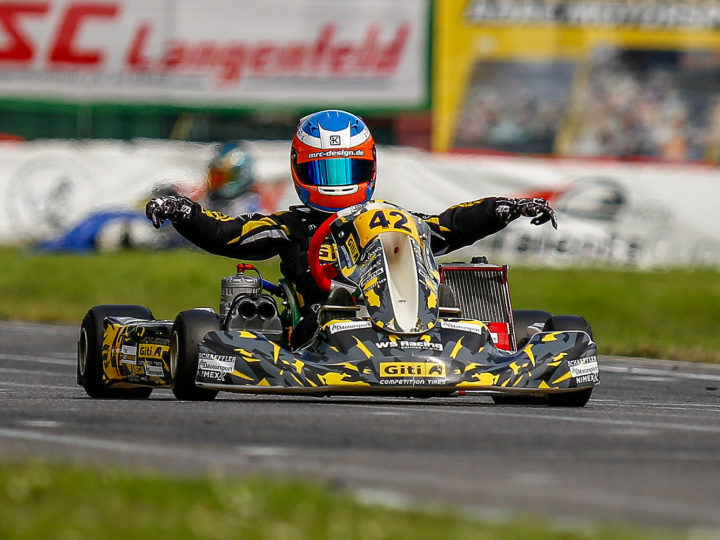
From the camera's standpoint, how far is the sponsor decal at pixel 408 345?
27.9ft

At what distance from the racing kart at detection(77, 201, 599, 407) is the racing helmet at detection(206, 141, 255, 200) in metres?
11.8

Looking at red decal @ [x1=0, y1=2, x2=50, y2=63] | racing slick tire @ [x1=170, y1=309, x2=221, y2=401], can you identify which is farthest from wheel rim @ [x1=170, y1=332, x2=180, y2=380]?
red decal @ [x1=0, y1=2, x2=50, y2=63]

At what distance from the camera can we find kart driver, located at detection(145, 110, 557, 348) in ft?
32.0

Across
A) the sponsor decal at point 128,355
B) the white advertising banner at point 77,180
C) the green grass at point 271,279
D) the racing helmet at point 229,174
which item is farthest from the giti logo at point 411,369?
the white advertising banner at point 77,180

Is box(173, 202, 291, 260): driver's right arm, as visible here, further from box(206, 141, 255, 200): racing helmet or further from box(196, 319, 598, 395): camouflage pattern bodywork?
box(206, 141, 255, 200): racing helmet

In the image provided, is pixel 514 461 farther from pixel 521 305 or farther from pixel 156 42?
pixel 156 42

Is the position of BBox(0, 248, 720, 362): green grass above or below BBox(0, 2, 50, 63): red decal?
below

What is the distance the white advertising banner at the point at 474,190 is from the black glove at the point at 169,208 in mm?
11155

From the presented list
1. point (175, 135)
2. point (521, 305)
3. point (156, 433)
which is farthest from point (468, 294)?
point (175, 135)

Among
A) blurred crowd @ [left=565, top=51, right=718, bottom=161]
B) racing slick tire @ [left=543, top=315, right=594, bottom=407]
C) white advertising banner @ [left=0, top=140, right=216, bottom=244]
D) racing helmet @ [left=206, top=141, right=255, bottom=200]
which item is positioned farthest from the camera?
blurred crowd @ [left=565, top=51, right=718, bottom=161]

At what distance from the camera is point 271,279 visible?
19.0m

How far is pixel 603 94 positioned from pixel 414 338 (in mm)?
20102

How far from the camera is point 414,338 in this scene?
862 centimetres

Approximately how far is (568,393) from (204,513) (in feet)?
15.2
